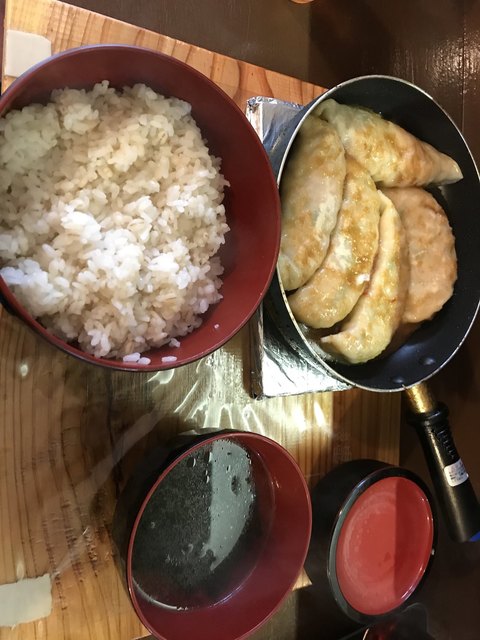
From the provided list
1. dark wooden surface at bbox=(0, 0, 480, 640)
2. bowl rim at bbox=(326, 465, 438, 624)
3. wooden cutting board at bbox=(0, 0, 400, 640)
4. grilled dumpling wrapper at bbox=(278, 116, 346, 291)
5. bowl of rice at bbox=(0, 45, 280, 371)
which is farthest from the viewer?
dark wooden surface at bbox=(0, 0, 480, 640)

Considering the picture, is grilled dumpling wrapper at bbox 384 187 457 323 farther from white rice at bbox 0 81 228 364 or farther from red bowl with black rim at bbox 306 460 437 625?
white rice at bbox 0 81 228 364

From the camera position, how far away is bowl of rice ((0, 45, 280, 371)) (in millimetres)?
934

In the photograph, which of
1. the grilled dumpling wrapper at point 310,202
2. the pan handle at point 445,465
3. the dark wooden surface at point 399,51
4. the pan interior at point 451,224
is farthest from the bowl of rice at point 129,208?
the dark wooden surface at point 399,51

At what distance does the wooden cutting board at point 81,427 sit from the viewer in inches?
43.5

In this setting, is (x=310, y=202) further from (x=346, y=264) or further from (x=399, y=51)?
(x=399, y=51)

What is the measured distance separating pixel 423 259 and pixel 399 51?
1.04 metres

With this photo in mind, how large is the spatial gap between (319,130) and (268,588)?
102 centimetres

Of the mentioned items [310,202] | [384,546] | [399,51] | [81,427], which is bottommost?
[384,546]

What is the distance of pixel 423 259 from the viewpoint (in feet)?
4.80

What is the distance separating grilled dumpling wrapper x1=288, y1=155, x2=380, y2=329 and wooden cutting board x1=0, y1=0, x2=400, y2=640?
17cm

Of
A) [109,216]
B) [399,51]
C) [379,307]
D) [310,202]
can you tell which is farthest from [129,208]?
[399,51]

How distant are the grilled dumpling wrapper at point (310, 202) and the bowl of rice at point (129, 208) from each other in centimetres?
15

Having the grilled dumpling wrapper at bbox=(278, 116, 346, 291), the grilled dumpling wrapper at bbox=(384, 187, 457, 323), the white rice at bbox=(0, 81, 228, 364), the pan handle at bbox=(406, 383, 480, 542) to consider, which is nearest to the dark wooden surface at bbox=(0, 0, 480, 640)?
the pan handle at bbox=(406, 383, 480, 542)

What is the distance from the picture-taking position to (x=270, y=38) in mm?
1938
